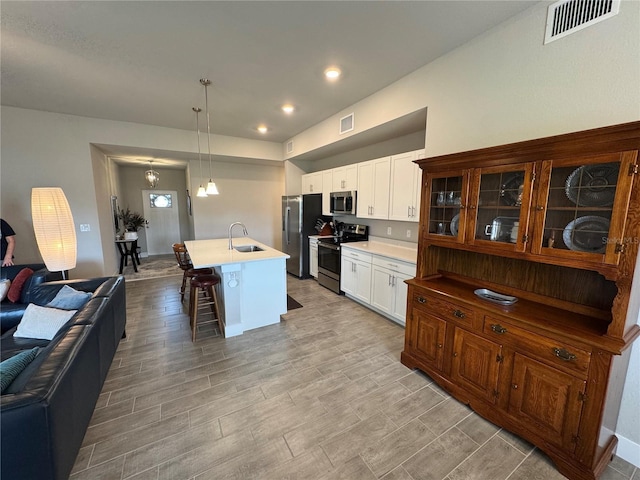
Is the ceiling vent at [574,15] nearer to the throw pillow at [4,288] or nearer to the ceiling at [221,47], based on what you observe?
the ceiling at [221,47]

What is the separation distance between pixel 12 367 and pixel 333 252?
12.1 feet

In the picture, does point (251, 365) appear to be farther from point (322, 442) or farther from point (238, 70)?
point (238, 70)

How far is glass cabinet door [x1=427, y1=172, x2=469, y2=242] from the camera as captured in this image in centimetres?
215

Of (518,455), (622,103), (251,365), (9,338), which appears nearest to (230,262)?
(251,365)

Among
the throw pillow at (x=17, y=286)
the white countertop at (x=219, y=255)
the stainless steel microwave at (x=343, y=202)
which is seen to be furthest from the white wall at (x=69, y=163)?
the stainless steel microwave at (x=343, y=202)

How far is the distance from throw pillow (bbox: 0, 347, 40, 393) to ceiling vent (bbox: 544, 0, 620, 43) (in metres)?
3.91

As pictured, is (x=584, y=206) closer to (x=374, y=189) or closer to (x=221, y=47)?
(x=374, y=189)

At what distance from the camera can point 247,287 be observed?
319 cm

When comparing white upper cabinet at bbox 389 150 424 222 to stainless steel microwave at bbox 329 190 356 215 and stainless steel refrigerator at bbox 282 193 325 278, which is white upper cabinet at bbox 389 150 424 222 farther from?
stainless steel refrigerator at bbox 282 193 325 278

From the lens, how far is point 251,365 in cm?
Result: 255

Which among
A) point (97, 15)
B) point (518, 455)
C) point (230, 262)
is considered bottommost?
point (518, 455)

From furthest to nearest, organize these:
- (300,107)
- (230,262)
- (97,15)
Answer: (300,107), (230,262), (97,15)

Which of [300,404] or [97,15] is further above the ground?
[97,15]

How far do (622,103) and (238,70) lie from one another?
3.08 metres
